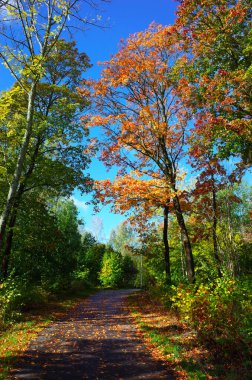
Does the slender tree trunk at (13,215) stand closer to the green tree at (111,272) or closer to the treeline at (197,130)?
the treeline at (197,130)

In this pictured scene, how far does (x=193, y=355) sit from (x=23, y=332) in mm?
5579

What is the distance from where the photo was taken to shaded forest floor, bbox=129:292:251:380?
543 centimetres

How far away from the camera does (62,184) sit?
1588 cm

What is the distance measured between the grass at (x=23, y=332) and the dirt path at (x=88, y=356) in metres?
0.21

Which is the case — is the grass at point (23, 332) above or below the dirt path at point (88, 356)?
above

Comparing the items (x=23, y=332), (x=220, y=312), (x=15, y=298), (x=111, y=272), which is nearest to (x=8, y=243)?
(x=15, y=298)

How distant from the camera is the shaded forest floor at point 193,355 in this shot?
17.8 ft

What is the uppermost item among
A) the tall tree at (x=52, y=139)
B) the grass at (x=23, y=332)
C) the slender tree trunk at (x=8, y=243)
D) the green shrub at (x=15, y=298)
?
the tall tree at (x=52, y=139)

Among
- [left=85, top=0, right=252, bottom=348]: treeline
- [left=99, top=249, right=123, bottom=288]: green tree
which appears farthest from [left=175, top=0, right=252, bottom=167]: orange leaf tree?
[left=99, top=249, right=123, bottom=288]: green tree

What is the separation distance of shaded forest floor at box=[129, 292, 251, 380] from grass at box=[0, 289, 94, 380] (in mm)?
3334

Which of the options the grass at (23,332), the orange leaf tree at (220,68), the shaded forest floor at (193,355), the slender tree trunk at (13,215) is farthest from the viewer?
the slender tree trunk at (13,215)

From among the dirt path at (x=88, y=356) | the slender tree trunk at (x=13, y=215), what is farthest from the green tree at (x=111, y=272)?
the dirt path at (x=88, y=356)

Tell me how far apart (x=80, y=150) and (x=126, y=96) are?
149 inches

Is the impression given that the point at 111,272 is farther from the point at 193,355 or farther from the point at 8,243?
the point at 193,355
